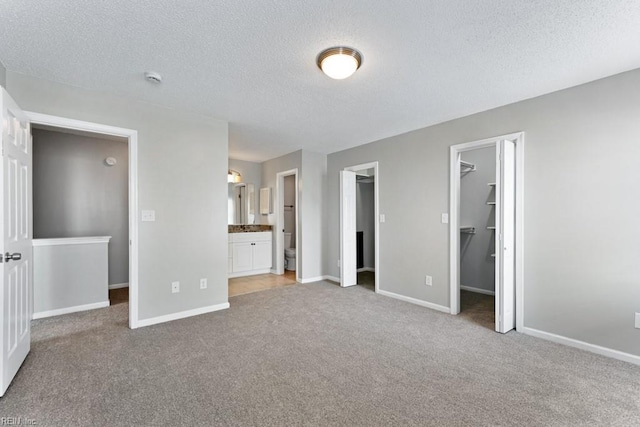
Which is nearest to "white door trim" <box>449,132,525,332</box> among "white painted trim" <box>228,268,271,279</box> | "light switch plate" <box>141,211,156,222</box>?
"light switch plate" <box>141,211,156,222</box>

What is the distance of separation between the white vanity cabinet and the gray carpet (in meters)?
2.33

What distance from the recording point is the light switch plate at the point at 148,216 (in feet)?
10.1

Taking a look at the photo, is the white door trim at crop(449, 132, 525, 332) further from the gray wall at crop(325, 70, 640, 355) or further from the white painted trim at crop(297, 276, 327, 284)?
the white painted trim at crop(297, 276, 327, 284)

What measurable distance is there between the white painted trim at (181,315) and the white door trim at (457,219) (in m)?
2.94

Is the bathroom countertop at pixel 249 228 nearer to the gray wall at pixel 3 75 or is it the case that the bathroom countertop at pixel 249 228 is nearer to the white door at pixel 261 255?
the white door at pixel 261 255

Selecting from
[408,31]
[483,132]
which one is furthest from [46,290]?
[483,132]

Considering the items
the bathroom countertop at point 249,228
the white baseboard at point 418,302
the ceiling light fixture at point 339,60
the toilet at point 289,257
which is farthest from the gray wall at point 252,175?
the ceiling light fixture at point 339,60

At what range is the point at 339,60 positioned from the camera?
208cm

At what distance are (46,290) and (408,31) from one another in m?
4.68

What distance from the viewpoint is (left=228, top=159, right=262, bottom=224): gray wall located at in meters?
6.07

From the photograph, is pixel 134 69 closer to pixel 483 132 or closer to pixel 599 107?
pixel 483 132

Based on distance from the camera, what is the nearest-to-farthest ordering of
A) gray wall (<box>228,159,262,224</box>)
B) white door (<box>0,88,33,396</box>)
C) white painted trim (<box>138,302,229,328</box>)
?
1. white door (<box>0,88,33,396</box>)
2. white painted trim (<box>138,302,229,328</box>)
3. gray wall (<box>228,159,262,224</box>)

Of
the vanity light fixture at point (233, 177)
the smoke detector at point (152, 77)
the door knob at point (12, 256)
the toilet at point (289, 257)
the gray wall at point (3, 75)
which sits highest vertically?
the smoke detector at point (152, 77)

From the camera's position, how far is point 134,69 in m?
2.36
